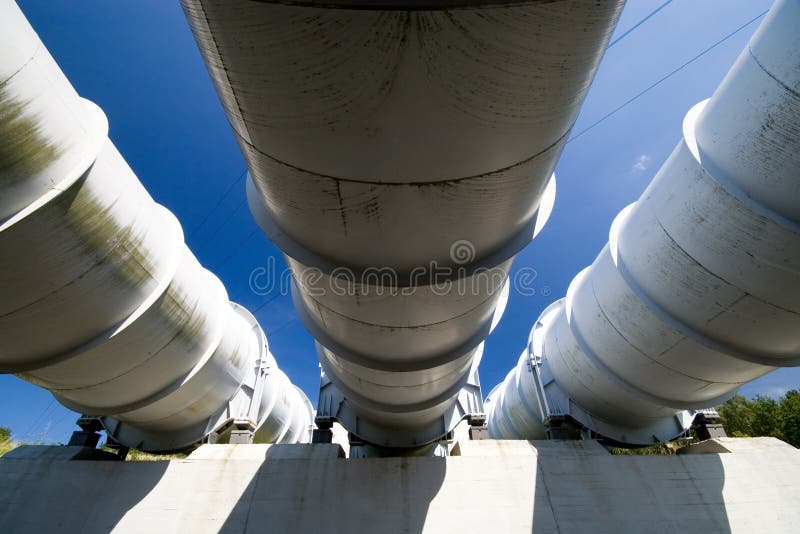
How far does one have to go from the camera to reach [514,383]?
303 inches

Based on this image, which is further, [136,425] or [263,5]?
[136,425]

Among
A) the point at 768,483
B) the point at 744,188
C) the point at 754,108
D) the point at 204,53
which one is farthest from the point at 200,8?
the point at 768,483

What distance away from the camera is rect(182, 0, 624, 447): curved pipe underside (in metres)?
1.05

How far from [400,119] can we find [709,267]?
318 centimetres

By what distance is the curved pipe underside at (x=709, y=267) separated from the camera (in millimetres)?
2475

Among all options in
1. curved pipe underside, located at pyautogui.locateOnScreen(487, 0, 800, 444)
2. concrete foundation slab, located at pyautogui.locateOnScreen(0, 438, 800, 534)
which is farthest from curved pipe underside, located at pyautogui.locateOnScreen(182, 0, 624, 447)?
concrete foundation slab, located at pyautogui.locateOnScreen(0, 438, 800, 534)

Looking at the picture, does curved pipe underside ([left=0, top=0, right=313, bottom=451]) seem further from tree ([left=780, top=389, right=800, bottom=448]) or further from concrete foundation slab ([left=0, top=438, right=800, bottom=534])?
tree ([left=780, top=389, right=800, bottom=448])

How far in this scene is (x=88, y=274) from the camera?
2924mm

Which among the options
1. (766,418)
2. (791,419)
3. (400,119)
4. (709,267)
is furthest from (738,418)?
(400,119)

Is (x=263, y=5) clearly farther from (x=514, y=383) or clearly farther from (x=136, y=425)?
(x=514, y=383)

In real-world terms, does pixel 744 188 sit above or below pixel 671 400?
above

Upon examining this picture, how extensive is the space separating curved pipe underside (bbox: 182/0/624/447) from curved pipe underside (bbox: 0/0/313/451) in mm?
1430

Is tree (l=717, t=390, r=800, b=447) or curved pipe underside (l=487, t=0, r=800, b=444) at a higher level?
tree (l=717, t=390, r=800, b=447)

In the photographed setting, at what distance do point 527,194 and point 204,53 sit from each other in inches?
60.1
